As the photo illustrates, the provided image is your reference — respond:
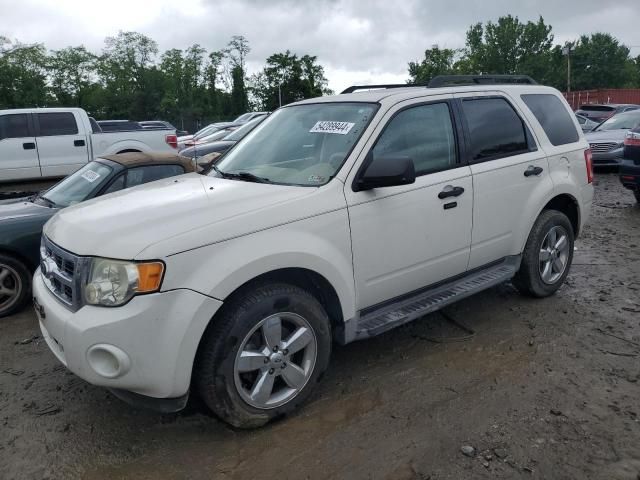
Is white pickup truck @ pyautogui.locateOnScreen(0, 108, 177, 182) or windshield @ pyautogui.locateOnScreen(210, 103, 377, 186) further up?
white pickup truck @ pyautogui.locateOnScreen(0, 108, 177, 182)

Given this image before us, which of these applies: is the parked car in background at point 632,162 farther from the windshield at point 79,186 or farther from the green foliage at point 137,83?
the green foliage at point 137,83

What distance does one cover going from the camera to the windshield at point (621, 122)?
13.2 metres

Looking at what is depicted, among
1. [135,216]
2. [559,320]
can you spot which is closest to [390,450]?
[135,216]

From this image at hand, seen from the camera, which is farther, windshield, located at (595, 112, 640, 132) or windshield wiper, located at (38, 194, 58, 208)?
windshield, located at (595, 112, 640, 132)

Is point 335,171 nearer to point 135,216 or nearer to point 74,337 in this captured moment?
point 135,216

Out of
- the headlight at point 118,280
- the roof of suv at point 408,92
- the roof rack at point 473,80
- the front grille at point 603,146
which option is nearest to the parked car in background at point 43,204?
the roof of suv at point 408,92

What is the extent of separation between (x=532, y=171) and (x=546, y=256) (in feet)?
2.75

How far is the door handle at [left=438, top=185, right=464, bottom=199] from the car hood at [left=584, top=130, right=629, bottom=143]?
10.2 meters

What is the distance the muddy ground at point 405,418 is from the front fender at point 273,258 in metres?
0.68

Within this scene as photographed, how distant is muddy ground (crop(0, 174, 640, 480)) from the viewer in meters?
2.80

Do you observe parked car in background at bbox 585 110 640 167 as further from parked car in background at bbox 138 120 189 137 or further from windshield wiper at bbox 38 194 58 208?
windshield wiper at bbox 38 194 58 208

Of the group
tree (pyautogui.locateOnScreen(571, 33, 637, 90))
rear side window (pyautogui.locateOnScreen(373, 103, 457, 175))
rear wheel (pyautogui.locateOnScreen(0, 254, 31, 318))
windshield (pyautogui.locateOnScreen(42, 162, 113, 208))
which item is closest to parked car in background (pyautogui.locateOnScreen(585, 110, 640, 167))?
rear side window (pyautogui.locateOnScreen(373, 103, 457, 175))

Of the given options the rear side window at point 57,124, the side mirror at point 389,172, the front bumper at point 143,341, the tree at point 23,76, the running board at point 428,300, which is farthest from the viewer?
the tree at point 23,76

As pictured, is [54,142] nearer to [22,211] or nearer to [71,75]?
[22,211]
